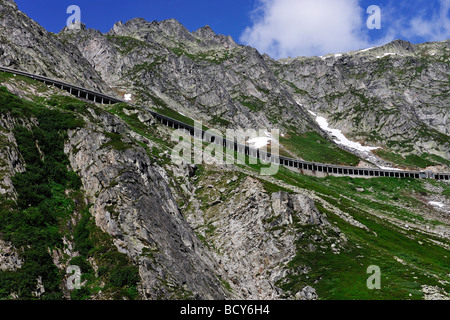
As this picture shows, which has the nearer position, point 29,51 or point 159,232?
point 159,232

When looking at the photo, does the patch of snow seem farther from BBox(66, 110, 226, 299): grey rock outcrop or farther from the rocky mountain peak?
the rocky mountain peak

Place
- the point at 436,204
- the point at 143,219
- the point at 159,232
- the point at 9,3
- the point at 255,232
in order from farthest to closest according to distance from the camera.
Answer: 1. the point at 9,3
2. the point at 436,204
3. the point at 255,232
4. the point at 159,232
5. the point at 143,219

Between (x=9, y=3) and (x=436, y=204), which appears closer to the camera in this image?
(x=436, y=204)

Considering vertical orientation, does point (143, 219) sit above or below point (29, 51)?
below

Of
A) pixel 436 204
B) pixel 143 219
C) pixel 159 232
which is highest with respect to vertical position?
pixel 436 204

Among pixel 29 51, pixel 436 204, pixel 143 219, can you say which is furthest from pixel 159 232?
pixel 29 51

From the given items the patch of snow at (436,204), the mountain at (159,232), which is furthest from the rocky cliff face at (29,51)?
the patch of snow at (436,204)

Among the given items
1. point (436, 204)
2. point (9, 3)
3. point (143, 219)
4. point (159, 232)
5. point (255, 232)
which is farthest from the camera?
point (9, 3)

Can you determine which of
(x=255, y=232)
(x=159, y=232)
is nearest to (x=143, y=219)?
(x=159, y=232)

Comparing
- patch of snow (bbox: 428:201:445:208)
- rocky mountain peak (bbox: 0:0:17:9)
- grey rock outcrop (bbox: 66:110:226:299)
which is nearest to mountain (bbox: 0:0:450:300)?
grey rock outcrop (bbox: 66:110:226:299)

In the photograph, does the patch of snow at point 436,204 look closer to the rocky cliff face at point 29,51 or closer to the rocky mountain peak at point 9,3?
the rocky cliff face at point 29,51

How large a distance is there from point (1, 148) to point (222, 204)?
42.8 meters

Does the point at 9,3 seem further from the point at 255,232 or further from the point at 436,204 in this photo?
the point at 436,204
